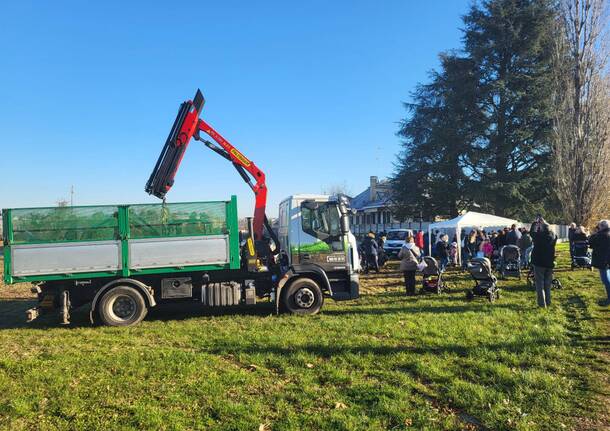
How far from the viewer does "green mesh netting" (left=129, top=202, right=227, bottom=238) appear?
28.6 ft

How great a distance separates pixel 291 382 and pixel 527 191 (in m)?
28.8

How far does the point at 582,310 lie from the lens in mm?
8648

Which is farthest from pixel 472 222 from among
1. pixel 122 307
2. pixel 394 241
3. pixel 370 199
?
pixel 370 199

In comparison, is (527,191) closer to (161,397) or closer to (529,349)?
(529,349)

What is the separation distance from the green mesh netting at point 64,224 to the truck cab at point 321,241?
12.2 ft

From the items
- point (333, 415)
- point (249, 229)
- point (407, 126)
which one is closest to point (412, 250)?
point (249, 229)

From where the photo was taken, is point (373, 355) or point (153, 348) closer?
point (373, 355)

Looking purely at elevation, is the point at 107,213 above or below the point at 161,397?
above

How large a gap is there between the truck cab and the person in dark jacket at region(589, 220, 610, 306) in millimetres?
4849

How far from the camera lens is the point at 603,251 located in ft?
27.2

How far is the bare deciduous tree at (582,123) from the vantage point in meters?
23.0

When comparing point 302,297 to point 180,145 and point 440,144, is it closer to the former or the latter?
point 180,145

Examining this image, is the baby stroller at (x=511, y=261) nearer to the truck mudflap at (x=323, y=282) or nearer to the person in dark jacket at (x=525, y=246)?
the person in dark jacket at (x=525, y=246)

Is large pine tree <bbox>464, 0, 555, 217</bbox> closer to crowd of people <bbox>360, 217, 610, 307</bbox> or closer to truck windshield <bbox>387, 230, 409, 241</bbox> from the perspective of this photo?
truck windshield <bbox>387, 230, 409, 241</bbox>
